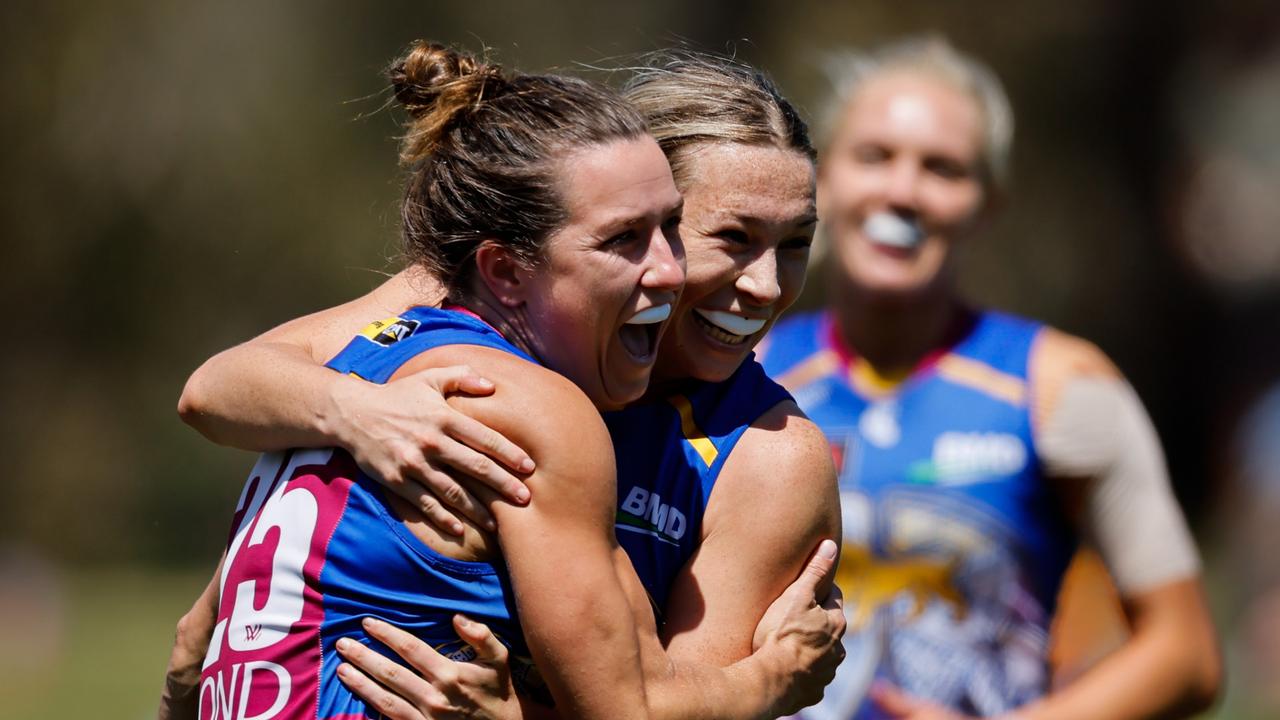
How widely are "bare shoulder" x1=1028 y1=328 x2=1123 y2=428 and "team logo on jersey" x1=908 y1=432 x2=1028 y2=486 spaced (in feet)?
0.37

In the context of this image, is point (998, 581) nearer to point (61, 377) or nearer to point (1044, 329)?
point (1044, 329)

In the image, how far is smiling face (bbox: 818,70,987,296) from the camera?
5000 millimetres

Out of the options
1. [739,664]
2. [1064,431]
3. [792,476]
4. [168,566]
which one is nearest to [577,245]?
[792,476]

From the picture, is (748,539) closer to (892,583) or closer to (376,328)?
(376,328)

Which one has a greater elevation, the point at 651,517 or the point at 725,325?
the point at 725,325

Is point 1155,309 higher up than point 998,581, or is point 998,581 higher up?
point 998,581

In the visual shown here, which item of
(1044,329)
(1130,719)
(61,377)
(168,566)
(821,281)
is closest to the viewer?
(1130,719)

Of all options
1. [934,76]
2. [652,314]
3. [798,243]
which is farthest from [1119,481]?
[652,314]

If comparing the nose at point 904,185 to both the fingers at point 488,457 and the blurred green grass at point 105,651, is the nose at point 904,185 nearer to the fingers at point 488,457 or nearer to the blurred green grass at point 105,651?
the fingers at point 488,457

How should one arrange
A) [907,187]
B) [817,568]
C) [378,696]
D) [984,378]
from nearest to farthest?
[378,696] < [817,568] < [984,378] < [907,187]

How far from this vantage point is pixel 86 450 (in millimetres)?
17812

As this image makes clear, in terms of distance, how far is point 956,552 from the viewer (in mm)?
4723

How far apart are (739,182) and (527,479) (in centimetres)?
76

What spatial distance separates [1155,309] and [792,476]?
15.2 m
